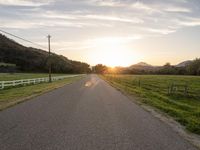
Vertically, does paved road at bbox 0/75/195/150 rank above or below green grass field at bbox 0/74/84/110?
above

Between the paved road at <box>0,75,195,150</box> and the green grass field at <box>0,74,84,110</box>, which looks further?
the green grass field at <box>0,74,84,110</box>

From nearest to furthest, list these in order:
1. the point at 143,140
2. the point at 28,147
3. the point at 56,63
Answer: the point at 28,147 < the point at 143,140 < the point at 56,63

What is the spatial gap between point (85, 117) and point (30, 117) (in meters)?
1.95

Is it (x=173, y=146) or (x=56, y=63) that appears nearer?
(x=173, y=146)

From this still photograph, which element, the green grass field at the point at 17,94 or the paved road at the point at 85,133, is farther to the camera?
the green grass field at the point at 17,94

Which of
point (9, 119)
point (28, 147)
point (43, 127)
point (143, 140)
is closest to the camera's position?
point (28, 147)

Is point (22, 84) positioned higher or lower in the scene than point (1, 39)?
lower

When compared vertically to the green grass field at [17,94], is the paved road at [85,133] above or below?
above

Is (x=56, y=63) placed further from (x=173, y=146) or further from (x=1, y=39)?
(x=173, y=146)

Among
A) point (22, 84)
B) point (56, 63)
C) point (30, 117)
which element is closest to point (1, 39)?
point (56, 63)

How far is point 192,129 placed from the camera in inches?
341

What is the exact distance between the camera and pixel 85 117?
34.4 feet

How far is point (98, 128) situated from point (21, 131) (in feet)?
7.13

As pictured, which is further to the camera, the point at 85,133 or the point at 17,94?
the point at 17,94
